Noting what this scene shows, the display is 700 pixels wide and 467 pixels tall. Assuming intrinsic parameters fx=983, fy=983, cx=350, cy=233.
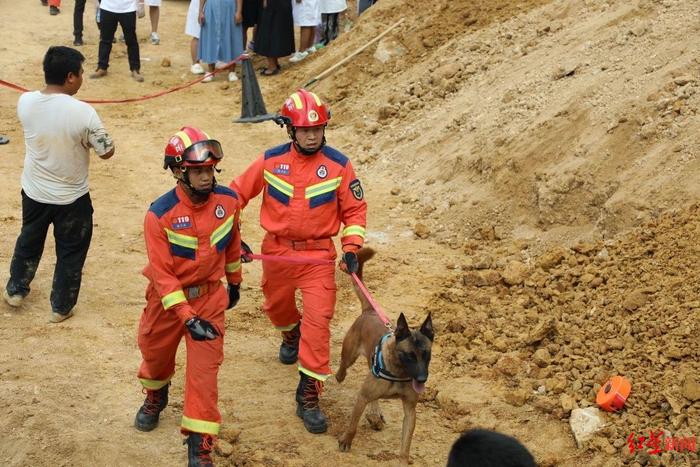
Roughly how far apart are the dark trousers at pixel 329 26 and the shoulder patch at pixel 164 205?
11.9 metres

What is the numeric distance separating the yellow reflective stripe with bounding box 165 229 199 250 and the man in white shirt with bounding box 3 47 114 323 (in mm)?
2241

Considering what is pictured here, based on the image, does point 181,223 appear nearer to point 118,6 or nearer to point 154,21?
point 118,6

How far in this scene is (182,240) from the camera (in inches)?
247

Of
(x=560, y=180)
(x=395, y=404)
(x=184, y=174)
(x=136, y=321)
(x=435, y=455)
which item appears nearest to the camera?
(x=184, y=174)

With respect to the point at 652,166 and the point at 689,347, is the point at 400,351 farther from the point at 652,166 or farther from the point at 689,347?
the point at 652,166

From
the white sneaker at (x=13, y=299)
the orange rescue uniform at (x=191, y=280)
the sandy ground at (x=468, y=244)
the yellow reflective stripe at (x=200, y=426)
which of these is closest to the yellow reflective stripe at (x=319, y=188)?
the orange rescue uniform at (x=191, y=280)

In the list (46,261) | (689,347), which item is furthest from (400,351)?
(46,261)

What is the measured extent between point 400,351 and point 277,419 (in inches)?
60.5

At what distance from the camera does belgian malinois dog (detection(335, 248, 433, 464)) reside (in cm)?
612

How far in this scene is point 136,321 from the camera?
8.98 metres

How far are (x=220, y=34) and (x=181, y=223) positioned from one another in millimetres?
11368

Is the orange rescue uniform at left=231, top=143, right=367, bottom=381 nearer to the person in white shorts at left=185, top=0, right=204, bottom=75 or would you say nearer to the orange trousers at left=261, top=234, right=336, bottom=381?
the orange trousers at left=261, top=234, right=336, bottom=381

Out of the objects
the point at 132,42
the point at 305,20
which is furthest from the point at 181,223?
the point at 305,20

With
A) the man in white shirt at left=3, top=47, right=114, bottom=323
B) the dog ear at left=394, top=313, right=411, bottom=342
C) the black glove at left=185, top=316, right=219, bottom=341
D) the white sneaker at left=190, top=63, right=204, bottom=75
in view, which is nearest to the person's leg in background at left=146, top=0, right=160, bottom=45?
the white sneaker at left=190, top=63, right=204, bottom=75
